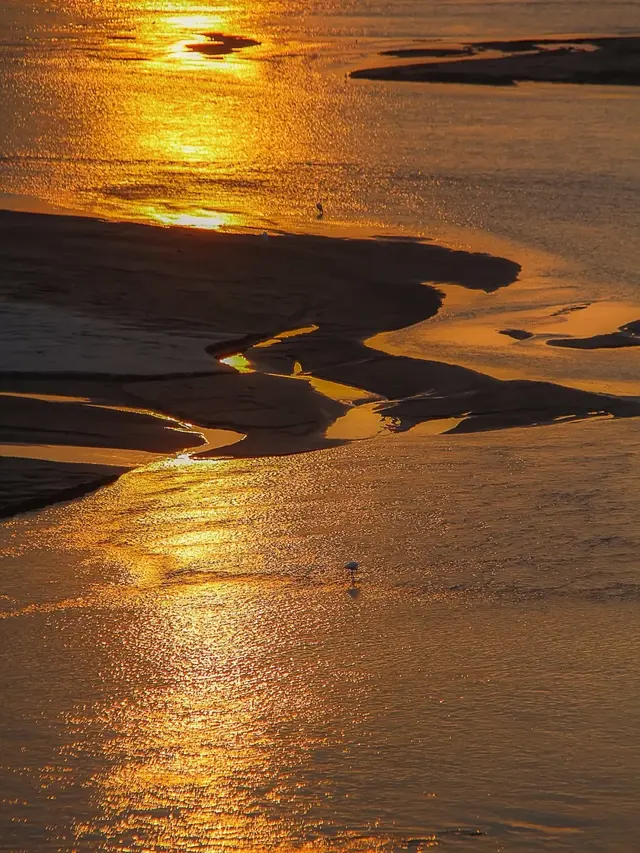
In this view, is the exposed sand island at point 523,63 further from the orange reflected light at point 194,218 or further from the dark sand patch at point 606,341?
the dark sand patch at point 606,341

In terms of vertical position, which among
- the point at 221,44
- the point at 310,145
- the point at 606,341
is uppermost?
the point at 221,44

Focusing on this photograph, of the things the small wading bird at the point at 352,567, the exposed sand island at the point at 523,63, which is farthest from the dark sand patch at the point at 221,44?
the small wading bird at the point at 352,567

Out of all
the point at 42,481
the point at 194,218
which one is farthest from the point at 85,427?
the point at 194,218

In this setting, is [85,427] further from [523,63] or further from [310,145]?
[523,63]

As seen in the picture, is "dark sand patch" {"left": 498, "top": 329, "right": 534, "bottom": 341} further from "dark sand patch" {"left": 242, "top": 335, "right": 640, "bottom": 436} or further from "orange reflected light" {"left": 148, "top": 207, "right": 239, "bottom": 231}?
"orange reflected light" {"left": 148, "top": 207, "right": 239, "bottom": 231}

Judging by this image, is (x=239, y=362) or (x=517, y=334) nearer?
(x=239, y=362)

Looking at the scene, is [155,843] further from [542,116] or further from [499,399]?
[542,116]

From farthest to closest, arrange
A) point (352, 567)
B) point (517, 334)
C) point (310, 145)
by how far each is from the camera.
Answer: point (310, 145) < point (517, 334) < point (352, 567)

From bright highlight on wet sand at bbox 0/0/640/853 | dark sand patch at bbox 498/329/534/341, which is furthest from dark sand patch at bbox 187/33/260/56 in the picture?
dark sand patch at bbox 498/329/534/341
